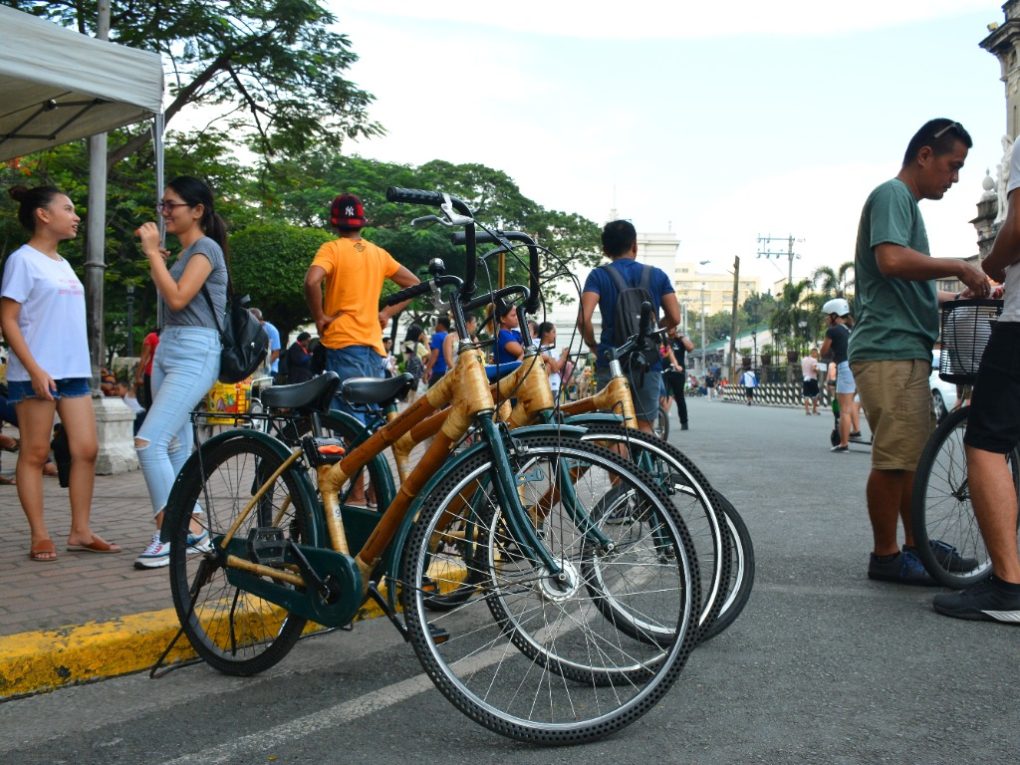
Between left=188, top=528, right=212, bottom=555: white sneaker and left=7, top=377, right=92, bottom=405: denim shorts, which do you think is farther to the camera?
left=7, top=377, right=92, bottom=405: denim shorts

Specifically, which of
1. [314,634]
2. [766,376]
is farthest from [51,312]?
[766,376]

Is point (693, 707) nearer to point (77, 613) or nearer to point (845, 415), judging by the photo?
point (77, 613)

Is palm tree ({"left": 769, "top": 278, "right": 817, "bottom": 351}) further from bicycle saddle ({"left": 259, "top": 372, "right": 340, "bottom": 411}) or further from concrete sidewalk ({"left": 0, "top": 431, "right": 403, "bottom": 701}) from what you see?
bicycle saddle ({"left": 259, "top": 372, "right": 340, "bottom": 411})

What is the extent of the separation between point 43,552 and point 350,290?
Result: 78.1 inches

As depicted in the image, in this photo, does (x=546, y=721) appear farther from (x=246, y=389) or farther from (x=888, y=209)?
(x=246, y=389)

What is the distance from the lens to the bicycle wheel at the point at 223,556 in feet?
11.3

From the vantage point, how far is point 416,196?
2879 millimetres

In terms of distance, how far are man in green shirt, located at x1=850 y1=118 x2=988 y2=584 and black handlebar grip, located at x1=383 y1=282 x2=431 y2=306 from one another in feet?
6.96

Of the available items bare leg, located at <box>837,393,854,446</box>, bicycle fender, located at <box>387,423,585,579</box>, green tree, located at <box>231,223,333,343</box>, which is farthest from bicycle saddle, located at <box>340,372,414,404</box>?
green tree, located at <box>231,223,333,343</box>

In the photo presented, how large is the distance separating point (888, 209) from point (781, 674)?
216cm

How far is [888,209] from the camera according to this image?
4523mm

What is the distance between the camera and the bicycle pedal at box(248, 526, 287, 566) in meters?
3.34

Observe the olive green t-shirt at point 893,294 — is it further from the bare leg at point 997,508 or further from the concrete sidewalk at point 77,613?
the concrete sidewalk at point 77,613

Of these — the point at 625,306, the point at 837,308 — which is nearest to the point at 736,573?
the point at 625,306
